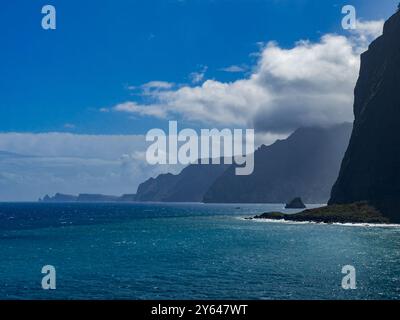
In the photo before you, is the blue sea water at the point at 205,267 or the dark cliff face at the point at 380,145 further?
the dark cliff face at the point at 380,145

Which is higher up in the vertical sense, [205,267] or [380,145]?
[380,145]

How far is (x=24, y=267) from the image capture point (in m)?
65.0

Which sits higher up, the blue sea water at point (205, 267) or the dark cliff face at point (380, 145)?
the dark cliff face at point (380, 145)

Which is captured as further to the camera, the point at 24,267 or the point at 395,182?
the point at 395,182

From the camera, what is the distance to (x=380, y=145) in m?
171

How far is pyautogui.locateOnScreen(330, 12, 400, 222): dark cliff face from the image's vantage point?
538ft

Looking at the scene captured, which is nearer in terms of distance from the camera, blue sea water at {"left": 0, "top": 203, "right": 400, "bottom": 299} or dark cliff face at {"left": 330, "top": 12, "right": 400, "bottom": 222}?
blue sea water at {"left": 0, "top": 203, "right": 400, "bottom": 299}

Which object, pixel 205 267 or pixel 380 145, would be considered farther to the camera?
pixel 380 145

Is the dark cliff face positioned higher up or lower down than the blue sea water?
higher up

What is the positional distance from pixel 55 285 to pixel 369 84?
182 metres

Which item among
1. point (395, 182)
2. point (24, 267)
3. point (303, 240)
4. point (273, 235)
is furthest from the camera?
point (395, 182)

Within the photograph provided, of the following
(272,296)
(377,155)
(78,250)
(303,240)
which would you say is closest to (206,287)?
(272,296)

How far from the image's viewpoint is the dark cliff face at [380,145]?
164m

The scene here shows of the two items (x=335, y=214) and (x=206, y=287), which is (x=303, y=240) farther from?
(x=335, y=214)
